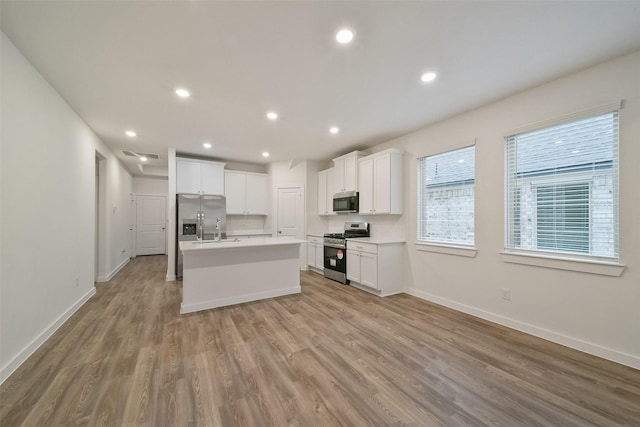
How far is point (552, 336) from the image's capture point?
2553 mm

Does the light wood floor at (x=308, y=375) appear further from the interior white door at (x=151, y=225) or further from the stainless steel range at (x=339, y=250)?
the interior white door at (x=151, y=225)

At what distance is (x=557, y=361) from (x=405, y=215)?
2519 mm

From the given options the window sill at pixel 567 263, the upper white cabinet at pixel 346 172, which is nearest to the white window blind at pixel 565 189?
the window sill at pixel 567 263

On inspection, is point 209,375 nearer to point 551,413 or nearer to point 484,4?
point 551,413

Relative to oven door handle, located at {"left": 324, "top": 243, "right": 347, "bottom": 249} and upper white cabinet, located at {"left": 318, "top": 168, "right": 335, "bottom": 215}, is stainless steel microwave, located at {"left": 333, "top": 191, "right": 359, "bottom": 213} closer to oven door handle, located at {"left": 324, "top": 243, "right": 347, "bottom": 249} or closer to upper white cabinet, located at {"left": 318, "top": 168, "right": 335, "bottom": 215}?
upper white cabinet, located at {"left": 318, "top": 168, "right": 335, "bottom": 215}

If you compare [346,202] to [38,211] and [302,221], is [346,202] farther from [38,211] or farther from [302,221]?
[38,211]

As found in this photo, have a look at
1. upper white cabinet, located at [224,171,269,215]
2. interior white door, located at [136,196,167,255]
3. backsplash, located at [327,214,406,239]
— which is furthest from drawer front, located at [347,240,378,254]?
interior white door, located at [136,196,167,255]

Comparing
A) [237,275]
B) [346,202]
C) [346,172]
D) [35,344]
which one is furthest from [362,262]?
[35,344]

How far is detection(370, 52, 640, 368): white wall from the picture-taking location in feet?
7.08

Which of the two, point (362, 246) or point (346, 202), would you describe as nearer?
point (362, 246)

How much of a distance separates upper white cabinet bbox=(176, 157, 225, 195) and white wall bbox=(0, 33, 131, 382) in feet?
5.33

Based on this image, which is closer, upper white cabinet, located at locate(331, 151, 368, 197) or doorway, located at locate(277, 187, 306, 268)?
upper white cabinet, located at locate(331, 151, 368, 197)

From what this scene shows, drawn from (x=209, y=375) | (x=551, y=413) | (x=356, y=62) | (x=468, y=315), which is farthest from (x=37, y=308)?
(x=468, y=315)

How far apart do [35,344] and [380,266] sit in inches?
160
